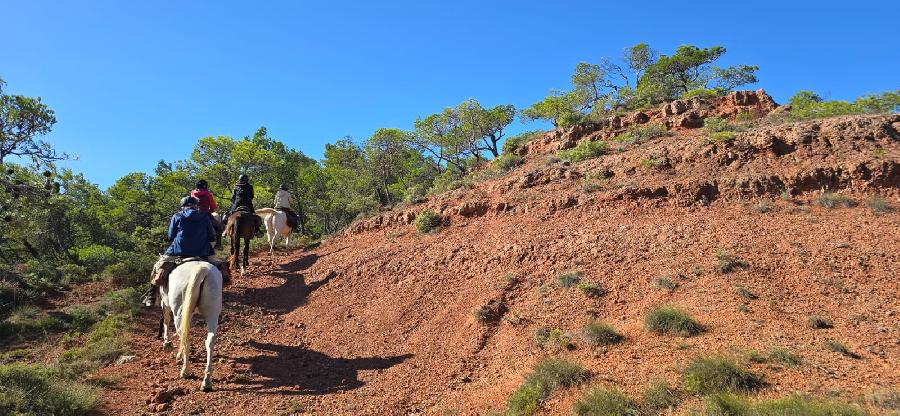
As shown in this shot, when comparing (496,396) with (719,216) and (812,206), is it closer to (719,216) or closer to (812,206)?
(719,216)

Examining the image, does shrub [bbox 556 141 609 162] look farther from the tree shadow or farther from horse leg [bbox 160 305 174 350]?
horse leg [bbox 160 305 174 350]

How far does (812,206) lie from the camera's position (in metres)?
Answer: 10.1

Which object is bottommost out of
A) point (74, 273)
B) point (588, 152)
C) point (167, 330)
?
point (167, 330)

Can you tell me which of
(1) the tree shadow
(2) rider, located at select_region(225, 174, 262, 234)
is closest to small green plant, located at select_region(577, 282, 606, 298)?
(1) the tree shadow

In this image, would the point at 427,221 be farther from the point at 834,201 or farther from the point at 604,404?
the point at 834,201

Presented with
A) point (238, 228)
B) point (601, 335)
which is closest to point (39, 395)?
point (238, 228)

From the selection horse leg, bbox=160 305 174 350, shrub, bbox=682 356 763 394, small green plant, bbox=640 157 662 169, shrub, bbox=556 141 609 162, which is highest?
shrub, bbox=556 141 609 162

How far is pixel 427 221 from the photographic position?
1347 centimetres

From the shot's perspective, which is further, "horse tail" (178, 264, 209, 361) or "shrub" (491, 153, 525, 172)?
"shrub" (491, 153, 525, 172)

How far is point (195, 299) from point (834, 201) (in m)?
12.4

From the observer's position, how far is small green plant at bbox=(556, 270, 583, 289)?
870cm

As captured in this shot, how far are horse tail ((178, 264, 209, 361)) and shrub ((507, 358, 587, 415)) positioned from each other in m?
4.47

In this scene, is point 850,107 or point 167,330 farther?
point 850,107

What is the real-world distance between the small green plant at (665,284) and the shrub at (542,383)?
3.01m
